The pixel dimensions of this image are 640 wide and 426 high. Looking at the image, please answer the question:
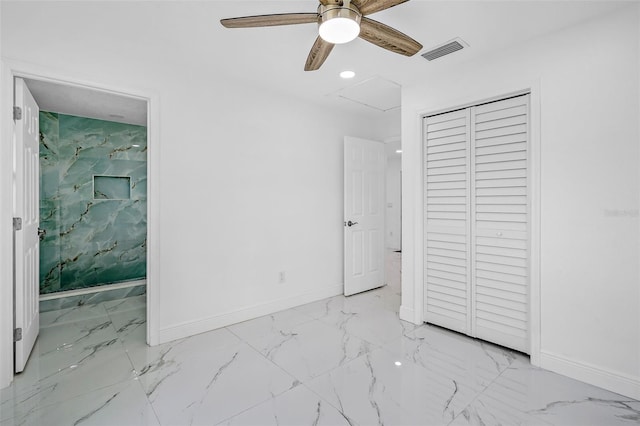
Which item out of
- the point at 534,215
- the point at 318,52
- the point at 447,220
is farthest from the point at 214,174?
the point at 534,215

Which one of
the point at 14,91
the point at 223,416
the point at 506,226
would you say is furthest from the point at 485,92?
the point at 14,91

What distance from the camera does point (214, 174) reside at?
297 centimetres

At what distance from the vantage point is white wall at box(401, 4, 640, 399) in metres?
1.93

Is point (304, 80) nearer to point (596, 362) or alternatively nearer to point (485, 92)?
point (485, 92)

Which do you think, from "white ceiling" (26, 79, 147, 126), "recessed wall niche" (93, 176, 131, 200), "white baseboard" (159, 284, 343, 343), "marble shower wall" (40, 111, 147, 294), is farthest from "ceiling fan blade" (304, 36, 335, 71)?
"recessed wall niche" (93, 176, 131, 200)

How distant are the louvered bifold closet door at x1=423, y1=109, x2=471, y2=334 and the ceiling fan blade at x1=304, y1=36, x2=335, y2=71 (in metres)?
1.39

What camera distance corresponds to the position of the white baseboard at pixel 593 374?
1929 millimetres

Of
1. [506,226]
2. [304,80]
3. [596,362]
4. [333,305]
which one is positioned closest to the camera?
[596,362]

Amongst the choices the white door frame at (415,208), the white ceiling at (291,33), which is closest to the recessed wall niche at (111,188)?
the white ceiling at (291,33)

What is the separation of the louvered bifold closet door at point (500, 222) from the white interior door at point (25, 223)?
340 centimetres

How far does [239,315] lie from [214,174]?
1.39 metres

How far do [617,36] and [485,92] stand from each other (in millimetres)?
789

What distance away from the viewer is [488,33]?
2238 millimetres

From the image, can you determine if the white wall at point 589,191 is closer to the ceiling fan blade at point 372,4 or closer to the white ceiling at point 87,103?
the ceiling fan blade at point 372,4
